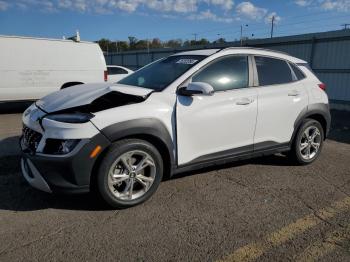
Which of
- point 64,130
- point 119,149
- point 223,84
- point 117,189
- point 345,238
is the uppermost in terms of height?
point 223,84

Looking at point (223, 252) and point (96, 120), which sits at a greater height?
point (96, 120)

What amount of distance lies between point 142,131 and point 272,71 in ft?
7.50

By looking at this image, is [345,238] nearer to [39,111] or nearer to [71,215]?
[71,215]

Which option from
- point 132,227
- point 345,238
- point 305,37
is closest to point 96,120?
point 132,227

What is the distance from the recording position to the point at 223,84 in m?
4.25

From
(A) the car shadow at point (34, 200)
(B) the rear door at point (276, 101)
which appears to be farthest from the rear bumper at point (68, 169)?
(B) the rear door at point (276, 101)

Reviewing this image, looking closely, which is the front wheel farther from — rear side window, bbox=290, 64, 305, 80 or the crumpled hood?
the crumpled hood

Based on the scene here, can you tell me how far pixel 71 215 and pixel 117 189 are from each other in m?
0.53

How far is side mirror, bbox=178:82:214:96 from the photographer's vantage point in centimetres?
377

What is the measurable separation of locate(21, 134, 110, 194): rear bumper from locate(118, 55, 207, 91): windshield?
1.13m

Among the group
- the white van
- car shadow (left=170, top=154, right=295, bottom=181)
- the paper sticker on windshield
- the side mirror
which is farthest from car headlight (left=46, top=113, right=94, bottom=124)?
the white van

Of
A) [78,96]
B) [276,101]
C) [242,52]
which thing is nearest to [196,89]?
[242,52]

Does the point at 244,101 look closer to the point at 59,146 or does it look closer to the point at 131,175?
the point at 131,175

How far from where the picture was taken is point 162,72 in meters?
4.48
